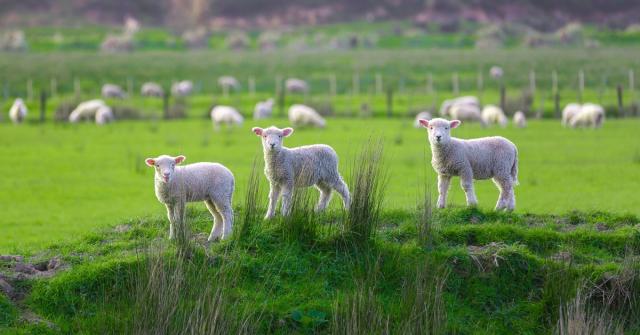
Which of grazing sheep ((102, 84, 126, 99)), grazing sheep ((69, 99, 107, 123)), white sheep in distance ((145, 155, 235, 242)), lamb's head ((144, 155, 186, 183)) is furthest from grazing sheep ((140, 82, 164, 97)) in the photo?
lamb's head ((144, 155, 186, 183))

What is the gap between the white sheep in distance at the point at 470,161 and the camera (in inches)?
504

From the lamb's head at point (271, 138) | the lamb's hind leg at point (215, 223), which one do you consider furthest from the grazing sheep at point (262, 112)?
the lamb's hind leg at point (215, 223)

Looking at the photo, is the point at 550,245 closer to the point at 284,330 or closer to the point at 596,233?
the point at 596,233

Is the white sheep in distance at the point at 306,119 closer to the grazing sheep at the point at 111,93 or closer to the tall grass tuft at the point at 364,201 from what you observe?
the grazing sheep at the point at 111,93

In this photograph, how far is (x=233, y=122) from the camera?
35.9 metres

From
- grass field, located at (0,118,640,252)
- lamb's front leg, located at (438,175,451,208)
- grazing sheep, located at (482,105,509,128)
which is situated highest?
lamb's front leg, located at (438,175,451,208)

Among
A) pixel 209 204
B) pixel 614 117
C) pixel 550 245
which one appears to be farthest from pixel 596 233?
pixel 614 117

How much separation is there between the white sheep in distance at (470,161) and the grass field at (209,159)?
2.49 ft

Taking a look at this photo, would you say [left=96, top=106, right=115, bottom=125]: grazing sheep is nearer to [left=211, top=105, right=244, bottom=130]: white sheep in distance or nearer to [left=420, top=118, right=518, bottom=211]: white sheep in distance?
[left=211, top=105, right=244, bottom=130]: white sheep in distance

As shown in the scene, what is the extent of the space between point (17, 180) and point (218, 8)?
3767 inches

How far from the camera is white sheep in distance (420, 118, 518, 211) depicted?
A: 42.0 feet

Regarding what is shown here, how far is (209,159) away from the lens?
84.0 feet

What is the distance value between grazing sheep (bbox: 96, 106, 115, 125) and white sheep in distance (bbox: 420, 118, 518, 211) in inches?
1067

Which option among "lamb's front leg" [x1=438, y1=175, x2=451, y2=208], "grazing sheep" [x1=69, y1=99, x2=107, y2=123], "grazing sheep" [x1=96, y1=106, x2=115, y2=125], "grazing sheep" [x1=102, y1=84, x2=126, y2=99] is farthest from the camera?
"grazing sheep" [x1=102, y1=84, x2=126, y2=99]
